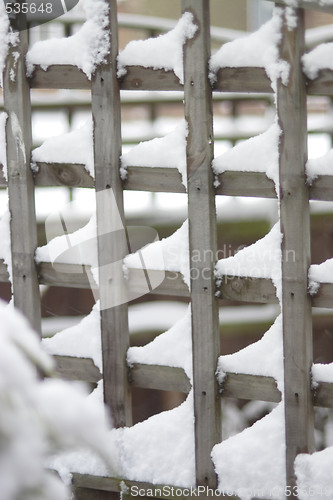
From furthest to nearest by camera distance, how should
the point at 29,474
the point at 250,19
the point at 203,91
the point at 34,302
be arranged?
the point at 250,19 → the point at 34,302 → the point at 203,91 → the point at 29,474

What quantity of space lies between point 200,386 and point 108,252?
1.69ft

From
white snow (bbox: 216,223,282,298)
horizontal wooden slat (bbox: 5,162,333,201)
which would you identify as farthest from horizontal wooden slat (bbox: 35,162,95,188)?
white snow (bbox: 216,223,282,298)

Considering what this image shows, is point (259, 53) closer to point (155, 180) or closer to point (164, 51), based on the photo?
point (164, 51)

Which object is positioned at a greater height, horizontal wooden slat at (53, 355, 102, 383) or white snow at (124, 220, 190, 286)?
white snow at (124, 220, 190, 286)

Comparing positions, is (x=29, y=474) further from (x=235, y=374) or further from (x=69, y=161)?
(x=69, y=161)

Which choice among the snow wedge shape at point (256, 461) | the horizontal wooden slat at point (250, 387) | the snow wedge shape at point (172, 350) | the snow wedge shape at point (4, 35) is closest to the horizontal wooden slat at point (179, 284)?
the snow wedge shape at point (172, 350)

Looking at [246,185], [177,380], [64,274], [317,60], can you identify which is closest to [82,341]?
[64,274]

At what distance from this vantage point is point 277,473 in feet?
8.70

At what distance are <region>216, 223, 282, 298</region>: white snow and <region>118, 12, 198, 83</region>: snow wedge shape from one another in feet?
1.75

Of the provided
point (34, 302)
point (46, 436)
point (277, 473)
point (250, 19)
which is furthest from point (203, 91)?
point (250, 19)

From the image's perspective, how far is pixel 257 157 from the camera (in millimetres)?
2543

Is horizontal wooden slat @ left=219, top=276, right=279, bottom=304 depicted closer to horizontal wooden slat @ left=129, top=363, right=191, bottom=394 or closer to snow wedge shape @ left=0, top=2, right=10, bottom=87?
horizontal wooden slat @ left=129, top=363, right=191, bottom=394

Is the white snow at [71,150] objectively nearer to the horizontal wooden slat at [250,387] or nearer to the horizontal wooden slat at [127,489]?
the horizontal wooden slat at [250,387]

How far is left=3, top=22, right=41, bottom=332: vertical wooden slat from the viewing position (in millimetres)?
2854
